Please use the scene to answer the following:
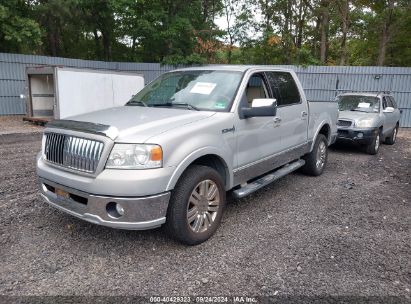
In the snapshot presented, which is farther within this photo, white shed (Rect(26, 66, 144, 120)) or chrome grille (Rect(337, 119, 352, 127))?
white shed (Rect(26, 66, 144, 120))

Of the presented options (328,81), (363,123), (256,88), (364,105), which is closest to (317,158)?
(256,88)

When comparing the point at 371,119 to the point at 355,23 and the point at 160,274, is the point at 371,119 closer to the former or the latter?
the point at 160,274

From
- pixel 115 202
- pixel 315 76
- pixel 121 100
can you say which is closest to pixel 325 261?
pixel 115 202

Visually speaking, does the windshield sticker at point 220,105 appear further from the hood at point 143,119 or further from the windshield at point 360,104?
the windshield at point 360,104

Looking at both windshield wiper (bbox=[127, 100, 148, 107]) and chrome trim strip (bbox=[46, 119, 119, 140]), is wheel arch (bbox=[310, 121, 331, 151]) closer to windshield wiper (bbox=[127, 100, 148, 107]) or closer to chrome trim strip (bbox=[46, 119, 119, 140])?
windshield wiper (bbox=[127, 100, 148, 107])

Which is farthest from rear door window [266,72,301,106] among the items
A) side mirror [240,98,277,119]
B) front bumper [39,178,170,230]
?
front bumper [39,178,170,230]

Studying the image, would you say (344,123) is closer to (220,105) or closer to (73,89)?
(220,105)

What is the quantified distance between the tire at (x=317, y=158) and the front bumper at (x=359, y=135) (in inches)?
93.0

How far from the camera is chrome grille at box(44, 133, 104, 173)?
303 centimetres

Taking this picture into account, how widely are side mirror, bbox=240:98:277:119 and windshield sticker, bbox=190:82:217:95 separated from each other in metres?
0.51

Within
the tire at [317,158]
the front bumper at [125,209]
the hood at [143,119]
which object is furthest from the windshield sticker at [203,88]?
the tire at [317,158]

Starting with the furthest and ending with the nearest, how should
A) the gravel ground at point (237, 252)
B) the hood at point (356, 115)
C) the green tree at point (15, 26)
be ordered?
the green tree at point (15, 26)
the hood at point (356, 115)
the gravel ground at point (237, 252)

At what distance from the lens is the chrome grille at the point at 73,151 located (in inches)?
119

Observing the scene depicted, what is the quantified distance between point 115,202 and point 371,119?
25.0 ft
